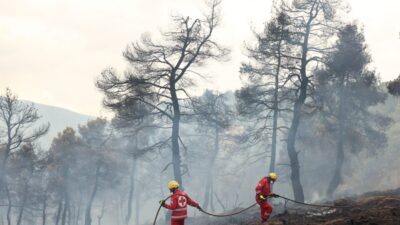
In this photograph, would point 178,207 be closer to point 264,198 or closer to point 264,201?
point 264,198

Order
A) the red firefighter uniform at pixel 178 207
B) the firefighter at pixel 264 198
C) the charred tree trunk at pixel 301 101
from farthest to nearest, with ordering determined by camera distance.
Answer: the charred tree trunk at pixel 301 101 < the firefighter at pixel 264 198 < the red firefighter uniform at pixel 178 207

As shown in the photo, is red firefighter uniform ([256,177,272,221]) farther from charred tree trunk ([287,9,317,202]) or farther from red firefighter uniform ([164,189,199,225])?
charred tree trunk ([287,9,317,202])

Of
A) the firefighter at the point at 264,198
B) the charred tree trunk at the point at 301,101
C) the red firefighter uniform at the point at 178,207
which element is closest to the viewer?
the red firefighter uniform at the point at 178,207

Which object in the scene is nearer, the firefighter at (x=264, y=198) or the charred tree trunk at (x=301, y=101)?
the firefighter at (x=264, y=198)

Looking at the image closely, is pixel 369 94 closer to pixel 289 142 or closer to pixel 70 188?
pixel 289 142

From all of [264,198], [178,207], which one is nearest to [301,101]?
[264,198]

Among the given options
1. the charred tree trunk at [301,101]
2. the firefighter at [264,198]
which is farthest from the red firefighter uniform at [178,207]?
the charred tree trunk at [301,101]

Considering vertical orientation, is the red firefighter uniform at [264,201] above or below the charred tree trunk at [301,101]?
below

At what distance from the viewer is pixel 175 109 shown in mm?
21266

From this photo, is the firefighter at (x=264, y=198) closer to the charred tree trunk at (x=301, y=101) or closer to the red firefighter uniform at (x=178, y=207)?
the red firefighter uniform at (x=178, y=207)

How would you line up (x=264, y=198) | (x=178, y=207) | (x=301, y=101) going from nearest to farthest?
(x=178, y=207) < (x=264, y=198) < (x=301, y=101)

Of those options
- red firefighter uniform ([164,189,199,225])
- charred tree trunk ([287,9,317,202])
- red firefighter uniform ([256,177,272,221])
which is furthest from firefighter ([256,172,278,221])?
charred tree trunk ([287,9,317,202])

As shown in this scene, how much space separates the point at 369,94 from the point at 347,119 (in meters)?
2.41

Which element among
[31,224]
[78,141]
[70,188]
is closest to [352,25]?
Result: [78,141]
